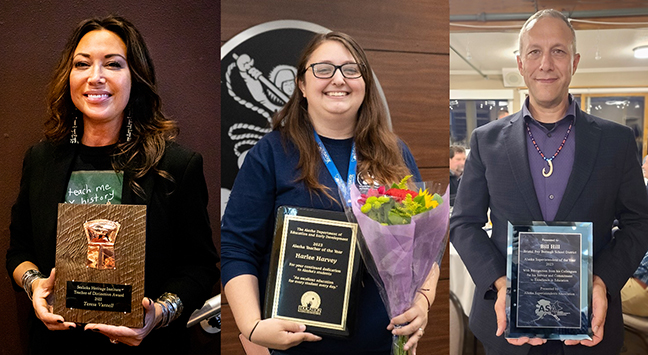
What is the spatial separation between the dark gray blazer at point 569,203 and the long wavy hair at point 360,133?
349 millimetres

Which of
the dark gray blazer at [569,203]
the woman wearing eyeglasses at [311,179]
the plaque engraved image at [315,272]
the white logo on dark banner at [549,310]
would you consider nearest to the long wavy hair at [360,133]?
the woman wearing eyeglasses at [311,179]

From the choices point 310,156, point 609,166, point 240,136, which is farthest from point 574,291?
point 240,136

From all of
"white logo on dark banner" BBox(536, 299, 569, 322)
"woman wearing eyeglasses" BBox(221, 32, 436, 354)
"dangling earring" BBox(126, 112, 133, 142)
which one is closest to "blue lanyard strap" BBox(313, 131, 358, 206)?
"woman wearing eyeglasses" BBox(221, 32, 436, 354)

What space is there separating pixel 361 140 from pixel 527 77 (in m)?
0.67

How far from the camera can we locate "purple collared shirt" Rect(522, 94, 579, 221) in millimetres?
1939

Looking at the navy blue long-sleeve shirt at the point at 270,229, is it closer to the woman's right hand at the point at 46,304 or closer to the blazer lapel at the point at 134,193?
the blazer lapel at the point at 134,193

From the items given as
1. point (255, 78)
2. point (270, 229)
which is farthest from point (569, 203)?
point (255, 78)

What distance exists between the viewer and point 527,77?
199 cm

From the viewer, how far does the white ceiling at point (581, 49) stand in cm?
200

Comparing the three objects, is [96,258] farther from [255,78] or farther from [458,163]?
[458,163]

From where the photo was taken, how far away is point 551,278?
6.31 feet

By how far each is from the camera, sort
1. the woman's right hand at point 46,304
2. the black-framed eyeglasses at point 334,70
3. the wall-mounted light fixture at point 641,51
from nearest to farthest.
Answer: the black-framed eyeglasses at point 334,70
the woman's right hand at point 46,304
the wall-mounted light fixture at point 641,51

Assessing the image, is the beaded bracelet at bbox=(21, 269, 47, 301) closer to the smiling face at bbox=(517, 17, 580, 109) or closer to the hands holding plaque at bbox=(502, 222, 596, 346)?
the hands holding plaque at bbox=(502, 222, 596, 346)

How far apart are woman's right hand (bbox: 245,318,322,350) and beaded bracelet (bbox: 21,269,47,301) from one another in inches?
34.7
